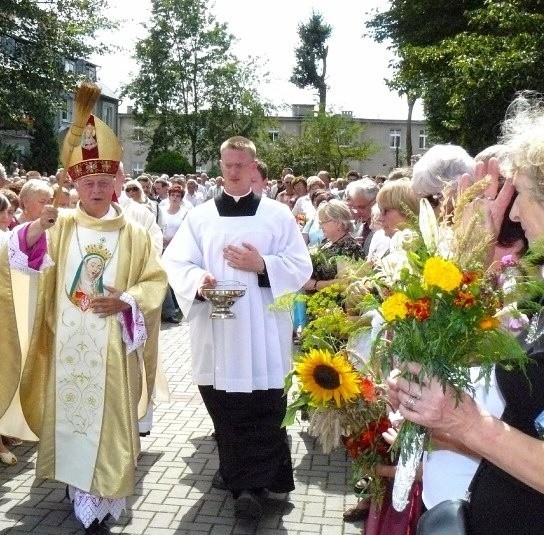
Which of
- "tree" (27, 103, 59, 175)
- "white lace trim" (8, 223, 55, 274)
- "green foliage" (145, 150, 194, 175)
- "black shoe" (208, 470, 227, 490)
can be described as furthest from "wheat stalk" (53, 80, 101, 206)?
"green foliage" (145, 150, 194, 175)

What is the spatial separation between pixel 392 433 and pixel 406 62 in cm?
2325

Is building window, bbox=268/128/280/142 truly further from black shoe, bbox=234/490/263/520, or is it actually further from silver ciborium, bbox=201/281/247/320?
black shoe, bbox=234/490/263/520

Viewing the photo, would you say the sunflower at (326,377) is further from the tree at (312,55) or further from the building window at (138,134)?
the tree at (312,55)

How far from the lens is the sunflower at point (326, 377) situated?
238 centimetres

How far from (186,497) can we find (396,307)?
11.1 feet

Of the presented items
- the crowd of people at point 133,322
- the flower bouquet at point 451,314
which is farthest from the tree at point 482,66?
the flower bouquet at point 451,314

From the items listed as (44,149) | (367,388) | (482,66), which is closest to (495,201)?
(367,388)

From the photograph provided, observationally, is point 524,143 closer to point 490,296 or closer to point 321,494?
point 490,296

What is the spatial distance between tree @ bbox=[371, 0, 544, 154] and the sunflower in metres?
17.3

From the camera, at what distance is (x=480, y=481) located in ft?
5.96

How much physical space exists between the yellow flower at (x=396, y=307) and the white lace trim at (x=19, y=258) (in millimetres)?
2851

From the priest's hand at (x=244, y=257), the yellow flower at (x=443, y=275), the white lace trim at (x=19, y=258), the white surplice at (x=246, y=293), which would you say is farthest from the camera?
the white surplice at (x=246, y=293)

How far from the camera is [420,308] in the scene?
171 cm

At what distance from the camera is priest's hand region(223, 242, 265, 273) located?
4461 mm
